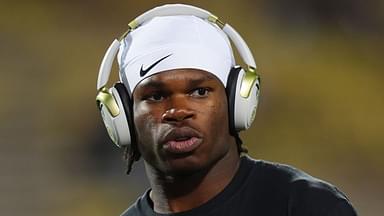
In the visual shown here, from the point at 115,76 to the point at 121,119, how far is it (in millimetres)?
1197

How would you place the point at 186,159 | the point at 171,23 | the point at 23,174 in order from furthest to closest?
the point at 23,174 → the point at 171,23 → the point at 186,159

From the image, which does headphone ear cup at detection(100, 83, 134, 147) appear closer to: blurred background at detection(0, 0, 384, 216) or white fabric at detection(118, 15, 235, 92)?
white fabric at detection(118, 15, 235, 92)

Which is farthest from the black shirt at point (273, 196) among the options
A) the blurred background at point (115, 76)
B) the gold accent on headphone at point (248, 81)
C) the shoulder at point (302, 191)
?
the blurred background at point (115, 76)

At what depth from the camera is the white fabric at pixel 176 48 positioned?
137 cm

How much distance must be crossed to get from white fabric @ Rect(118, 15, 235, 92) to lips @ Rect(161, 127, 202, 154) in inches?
4.3

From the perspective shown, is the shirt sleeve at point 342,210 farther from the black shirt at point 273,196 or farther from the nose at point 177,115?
the nose at point 177,115

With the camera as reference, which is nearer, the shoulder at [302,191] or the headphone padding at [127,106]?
the shoulder at [302,191]

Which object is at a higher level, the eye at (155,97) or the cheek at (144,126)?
the eye at (155,97)

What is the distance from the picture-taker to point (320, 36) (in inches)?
113

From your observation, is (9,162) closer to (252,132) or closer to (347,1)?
(252,132)

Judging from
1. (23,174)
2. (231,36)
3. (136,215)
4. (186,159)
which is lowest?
(23,174)

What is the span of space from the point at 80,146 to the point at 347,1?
96 centimetres

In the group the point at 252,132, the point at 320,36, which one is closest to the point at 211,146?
the point at 252,132

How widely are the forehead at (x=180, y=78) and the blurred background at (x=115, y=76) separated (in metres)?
1.26
